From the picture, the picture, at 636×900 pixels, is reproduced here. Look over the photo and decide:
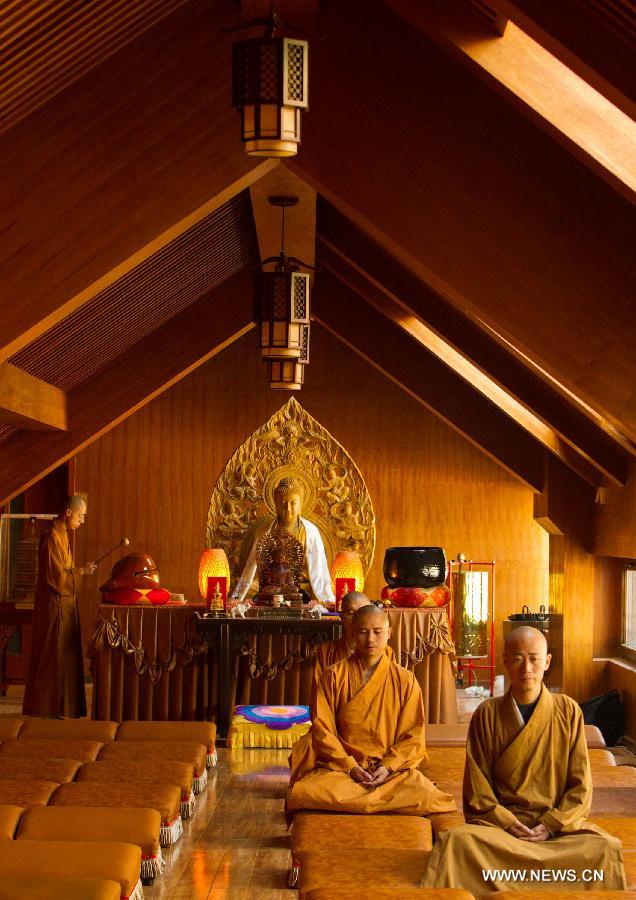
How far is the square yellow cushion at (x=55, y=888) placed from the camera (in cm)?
291

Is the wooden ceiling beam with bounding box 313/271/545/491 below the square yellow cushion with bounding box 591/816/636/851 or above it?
above

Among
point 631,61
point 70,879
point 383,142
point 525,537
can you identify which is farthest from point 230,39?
point 525,537

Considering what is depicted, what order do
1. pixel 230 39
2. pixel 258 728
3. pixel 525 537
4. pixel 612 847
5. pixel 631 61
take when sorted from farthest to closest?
1. pixel 525 537
2. pixel 258 728
3. pixel 230 39
4. pixel 612 847
5. pixel 631 61

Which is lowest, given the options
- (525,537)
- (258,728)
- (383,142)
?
(258,728)

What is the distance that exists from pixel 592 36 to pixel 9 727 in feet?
13.5

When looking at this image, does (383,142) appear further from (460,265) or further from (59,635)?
(59,635)

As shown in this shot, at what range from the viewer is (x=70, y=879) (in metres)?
3.04

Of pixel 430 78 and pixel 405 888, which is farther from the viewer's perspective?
pixel 430 78

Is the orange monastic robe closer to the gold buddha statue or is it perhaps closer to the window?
the gold buddha statue

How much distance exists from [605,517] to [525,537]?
7.74 feet

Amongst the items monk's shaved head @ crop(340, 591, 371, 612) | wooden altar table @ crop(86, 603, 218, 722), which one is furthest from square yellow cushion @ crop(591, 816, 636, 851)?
wooden altar table @ crop(86, 603, 218, 722)

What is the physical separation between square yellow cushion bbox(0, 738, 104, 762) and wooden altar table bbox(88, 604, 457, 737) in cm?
200

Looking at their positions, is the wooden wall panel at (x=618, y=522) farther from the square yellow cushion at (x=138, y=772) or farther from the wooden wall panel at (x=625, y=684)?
the square yellow cushion at (x=138, y=772)

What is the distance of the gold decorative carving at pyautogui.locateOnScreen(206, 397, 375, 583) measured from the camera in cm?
823
